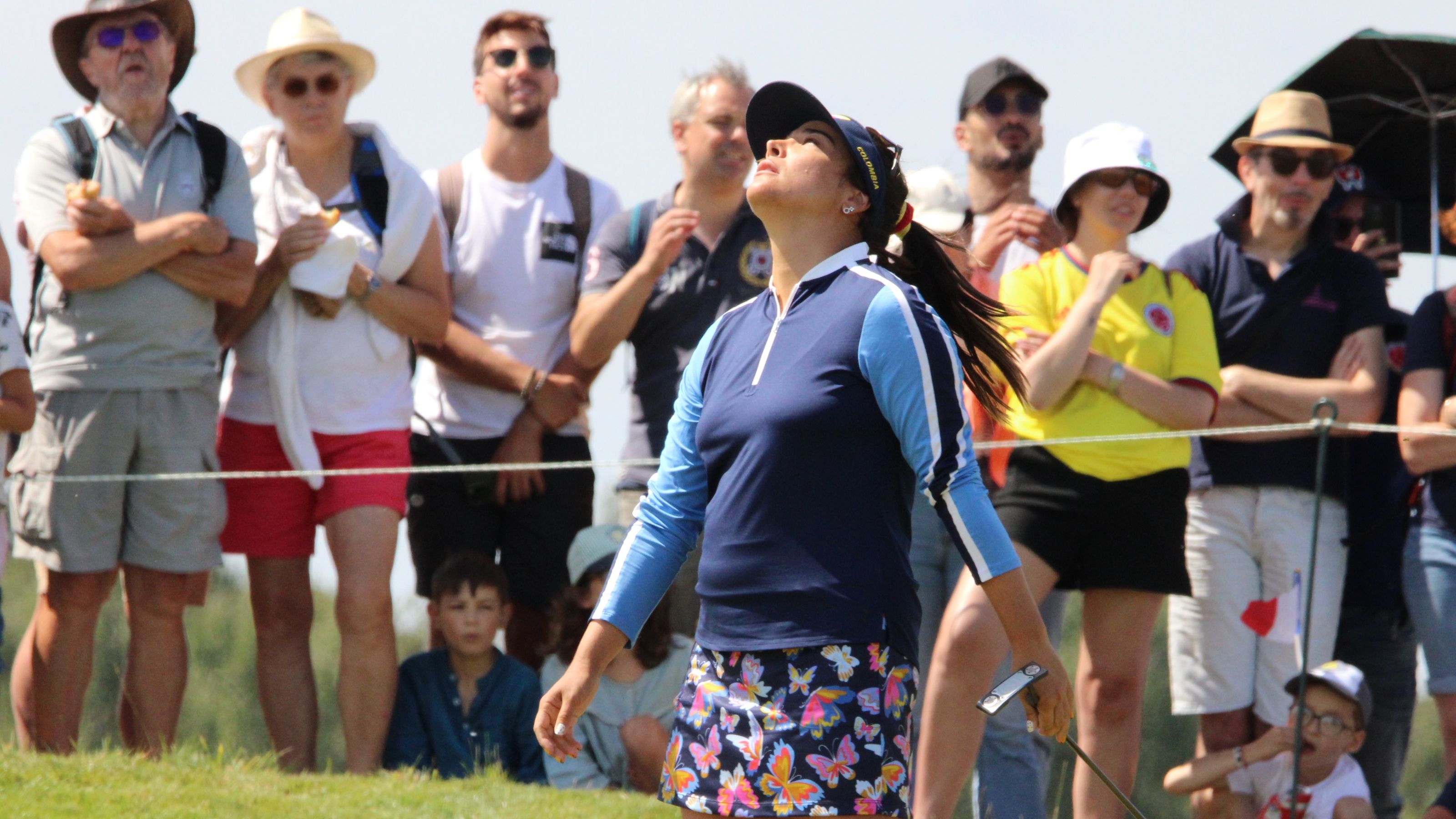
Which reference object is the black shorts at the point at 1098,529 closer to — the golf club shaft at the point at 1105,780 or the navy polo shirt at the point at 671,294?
the golf club shaft at the point at 1105,780

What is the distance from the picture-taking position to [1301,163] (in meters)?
6.15

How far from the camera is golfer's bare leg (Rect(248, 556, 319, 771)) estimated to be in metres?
5.97

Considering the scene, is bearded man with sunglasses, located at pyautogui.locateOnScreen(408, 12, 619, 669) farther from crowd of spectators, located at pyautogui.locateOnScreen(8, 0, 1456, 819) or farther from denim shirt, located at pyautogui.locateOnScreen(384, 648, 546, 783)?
denim shirt, located at pyautogui.locateOnScreen(384, 648, 546, 783)

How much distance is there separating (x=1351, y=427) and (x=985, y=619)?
123 cm

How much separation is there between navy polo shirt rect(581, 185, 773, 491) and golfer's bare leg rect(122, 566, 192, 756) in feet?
5.47

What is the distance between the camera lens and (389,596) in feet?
19.8

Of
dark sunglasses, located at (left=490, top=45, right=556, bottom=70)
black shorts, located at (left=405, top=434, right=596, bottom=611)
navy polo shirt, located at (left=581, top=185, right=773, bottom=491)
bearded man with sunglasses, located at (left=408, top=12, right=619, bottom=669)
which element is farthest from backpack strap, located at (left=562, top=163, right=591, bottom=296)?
black shorts, located at (left=405, top=434, right=596, bottom=611)

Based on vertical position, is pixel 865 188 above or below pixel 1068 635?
above

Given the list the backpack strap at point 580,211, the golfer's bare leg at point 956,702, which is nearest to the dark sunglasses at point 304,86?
the backpack strap at point 580,211

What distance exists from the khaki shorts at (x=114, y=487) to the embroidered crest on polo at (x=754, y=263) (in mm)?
2018

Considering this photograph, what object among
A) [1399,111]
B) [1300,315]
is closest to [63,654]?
[1300,315]

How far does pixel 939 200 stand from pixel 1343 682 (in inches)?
84.1

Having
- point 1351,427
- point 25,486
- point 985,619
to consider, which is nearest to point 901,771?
point 985,619

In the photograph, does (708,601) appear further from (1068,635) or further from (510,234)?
(1068,635)
